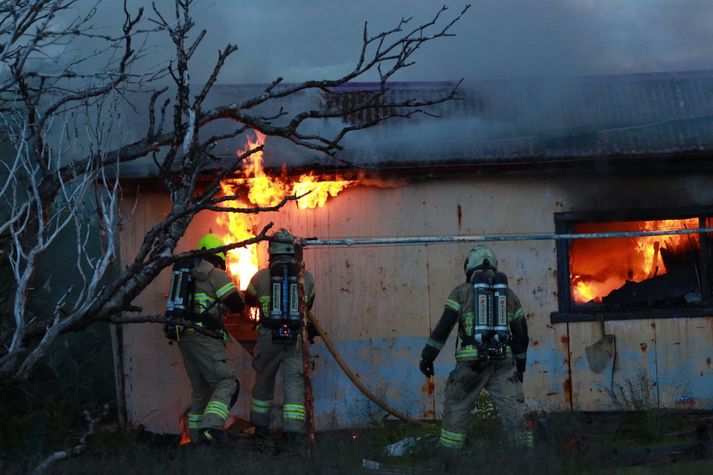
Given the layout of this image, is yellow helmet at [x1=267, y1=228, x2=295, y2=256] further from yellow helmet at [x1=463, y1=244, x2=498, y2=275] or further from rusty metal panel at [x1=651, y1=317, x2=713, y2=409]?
rusty metal panel at [x1=651, y1=317, x2=713, y2=409]

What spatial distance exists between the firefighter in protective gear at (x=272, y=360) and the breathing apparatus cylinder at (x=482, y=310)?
2005mm

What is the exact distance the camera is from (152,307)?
952 centimetres

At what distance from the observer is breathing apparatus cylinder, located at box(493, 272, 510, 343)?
23.6 ft

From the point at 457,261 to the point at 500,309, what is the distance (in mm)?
2408

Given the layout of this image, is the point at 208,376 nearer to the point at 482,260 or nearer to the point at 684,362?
the point at 482,260

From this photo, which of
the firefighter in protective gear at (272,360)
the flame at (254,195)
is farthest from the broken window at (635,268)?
the firefighter in protective gear at (272,360)

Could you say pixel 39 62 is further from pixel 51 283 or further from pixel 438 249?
pixel 438 249

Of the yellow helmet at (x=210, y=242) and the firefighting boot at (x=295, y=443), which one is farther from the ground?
the yellow helmet at (x=210, y=242)

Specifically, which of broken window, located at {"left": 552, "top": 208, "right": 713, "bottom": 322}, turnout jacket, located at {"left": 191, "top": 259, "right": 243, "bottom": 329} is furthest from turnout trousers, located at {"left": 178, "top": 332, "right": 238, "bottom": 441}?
broken window, located at {"left": 552, "top": 208, "right": 713, "bottom": 322}

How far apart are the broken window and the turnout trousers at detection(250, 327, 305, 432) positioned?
2718 millimetres

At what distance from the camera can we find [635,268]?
438 inches

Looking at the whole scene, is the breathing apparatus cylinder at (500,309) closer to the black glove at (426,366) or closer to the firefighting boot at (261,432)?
the black glove at (426,366)

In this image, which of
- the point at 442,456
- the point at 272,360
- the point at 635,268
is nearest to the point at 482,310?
the point at 442,456

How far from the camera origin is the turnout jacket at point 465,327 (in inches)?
289
